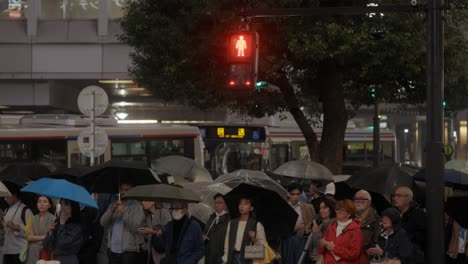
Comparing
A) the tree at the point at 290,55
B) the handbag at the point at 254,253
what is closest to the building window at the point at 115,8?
the tree at the point at 290,55

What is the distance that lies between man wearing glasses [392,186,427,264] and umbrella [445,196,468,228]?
409 mm

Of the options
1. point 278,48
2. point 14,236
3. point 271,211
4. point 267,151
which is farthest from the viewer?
point 267,151

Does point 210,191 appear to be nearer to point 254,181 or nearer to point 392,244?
point 254,181

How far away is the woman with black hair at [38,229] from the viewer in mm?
11016

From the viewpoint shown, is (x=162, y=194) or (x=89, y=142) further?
(x=89, y=142)

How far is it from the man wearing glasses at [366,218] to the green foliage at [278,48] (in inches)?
286

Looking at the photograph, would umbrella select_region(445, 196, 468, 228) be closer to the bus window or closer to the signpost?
the signpost

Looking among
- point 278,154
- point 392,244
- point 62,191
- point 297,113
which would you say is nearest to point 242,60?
point 62,191

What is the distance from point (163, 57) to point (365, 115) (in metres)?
35.5

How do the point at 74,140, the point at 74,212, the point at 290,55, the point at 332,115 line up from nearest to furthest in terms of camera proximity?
the point at 74,212 < the point at 290,55 < the point at 332,115 < the point at 74,140

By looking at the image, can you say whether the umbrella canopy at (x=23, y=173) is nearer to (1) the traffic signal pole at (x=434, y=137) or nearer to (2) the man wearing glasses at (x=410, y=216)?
(2) the man wearing glasses at (x=410, y=216)

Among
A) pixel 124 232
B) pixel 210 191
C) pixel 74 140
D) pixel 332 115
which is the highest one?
pixel 332 115

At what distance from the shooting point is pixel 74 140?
A: 23031 mm

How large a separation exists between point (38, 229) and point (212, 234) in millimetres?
2434
